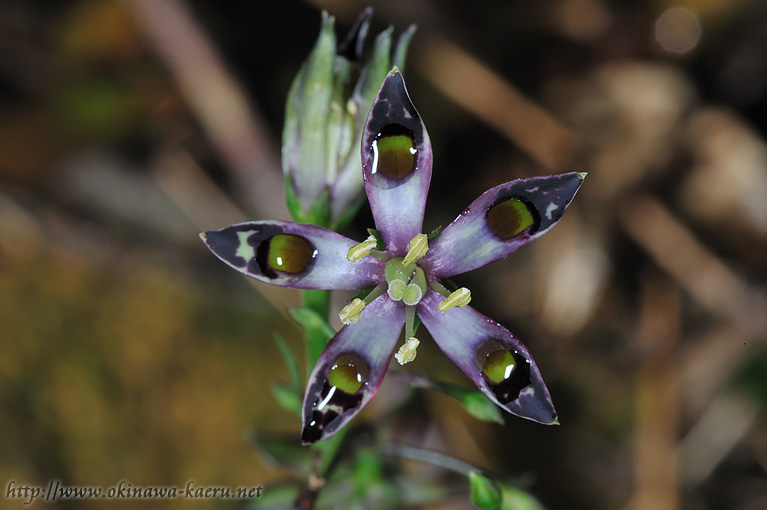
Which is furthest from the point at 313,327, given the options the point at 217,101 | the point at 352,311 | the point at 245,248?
the point at 217,101

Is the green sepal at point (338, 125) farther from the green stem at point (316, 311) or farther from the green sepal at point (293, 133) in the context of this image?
the green stem at point (316, 311)

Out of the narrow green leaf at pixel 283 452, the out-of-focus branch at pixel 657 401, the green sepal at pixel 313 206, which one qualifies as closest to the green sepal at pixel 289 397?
the narrow green leaf at pixel 283 452

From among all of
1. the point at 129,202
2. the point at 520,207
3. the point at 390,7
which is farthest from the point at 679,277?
the point at 129,202

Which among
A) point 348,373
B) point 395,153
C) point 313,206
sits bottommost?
point 348,373

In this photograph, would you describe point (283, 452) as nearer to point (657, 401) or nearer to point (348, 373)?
point (348, 373)

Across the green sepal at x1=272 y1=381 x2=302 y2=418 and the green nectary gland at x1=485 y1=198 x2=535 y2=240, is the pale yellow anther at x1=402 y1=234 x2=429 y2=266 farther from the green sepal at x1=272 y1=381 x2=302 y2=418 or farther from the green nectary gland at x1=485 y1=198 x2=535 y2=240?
the green sepal at x1=272 y1=381 x2=302 y2=418

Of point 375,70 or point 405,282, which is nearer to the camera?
point 405,282

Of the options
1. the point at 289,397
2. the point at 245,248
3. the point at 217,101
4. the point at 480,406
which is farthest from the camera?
the point at 217,101
